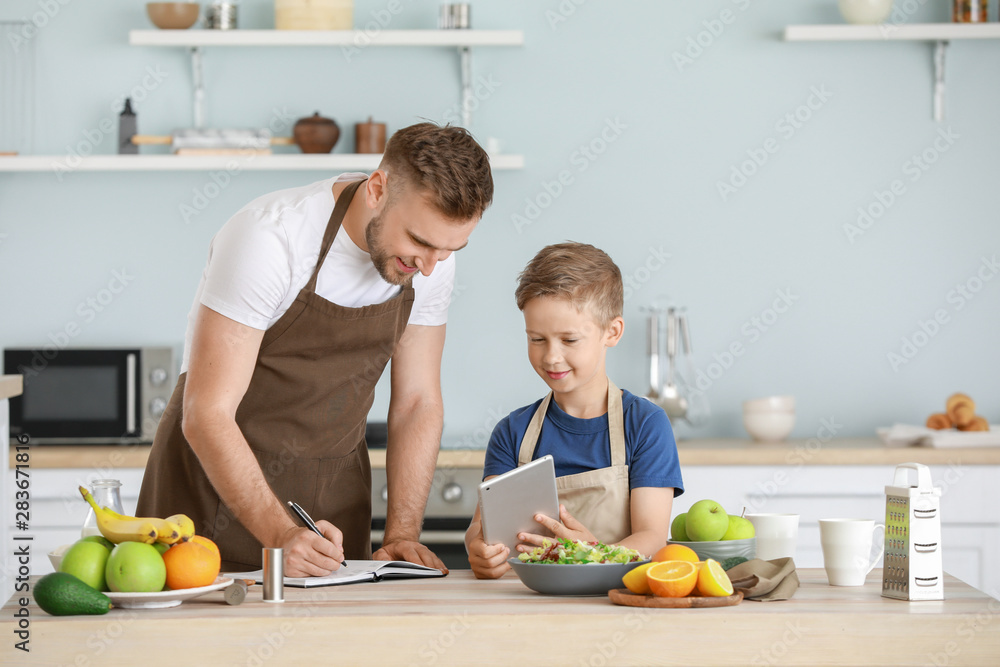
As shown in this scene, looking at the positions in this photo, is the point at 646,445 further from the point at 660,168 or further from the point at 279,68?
the point at 279,68

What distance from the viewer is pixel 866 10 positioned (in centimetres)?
292

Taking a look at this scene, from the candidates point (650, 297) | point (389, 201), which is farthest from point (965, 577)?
point (389, 201)

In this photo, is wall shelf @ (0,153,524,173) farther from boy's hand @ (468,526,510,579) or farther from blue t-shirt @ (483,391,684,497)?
boy's hand @ (468,526,510,579)

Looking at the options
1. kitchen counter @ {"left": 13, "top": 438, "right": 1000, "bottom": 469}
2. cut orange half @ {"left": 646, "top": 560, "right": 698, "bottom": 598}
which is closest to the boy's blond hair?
cut orange half @ {"left": 646, "top": 560, "right": 698, "bottom": 598}

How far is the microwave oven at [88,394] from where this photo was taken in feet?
8.88

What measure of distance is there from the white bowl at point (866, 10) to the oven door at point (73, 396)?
233 cm

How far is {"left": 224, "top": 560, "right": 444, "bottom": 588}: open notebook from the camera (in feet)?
3.98

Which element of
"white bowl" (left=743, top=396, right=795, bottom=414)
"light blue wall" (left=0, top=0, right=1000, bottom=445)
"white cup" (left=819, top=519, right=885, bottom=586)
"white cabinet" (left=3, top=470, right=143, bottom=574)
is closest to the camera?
"white cup" (left=819, top=519, right=885, bottom=586)

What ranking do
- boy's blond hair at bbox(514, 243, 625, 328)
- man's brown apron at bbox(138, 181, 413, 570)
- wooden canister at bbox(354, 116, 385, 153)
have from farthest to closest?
wooden canister at bbox(354, 116, 385, 153) → man's brown apron at bbox(138, 181, 413, 570) → boy's blond hair at bbox(514, 243, 625, 328)

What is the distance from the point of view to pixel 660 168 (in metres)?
3.11

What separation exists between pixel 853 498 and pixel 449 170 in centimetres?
173

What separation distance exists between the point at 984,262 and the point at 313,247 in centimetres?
240

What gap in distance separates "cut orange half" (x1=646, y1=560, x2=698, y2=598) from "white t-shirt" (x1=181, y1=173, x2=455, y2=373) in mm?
692

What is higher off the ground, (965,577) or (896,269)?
(896,269)
